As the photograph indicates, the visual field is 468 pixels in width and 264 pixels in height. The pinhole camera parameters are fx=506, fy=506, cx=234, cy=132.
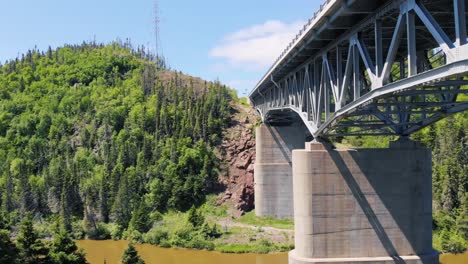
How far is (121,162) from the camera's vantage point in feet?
234

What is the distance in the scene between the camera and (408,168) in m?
27.8

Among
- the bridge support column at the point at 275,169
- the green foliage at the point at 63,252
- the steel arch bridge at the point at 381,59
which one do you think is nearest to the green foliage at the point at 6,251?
the green foliage at the point at 63,252

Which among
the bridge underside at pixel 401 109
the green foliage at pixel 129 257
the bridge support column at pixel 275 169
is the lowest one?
the green foliage at pixel 129 257

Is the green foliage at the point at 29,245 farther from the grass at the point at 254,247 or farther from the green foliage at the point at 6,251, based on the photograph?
the grass at the point at 254,247

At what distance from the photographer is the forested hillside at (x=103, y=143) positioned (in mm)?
61719

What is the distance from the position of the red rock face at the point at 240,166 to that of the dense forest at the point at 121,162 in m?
2.05

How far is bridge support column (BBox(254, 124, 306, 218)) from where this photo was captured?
5241 centimetres

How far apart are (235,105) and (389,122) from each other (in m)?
64.2

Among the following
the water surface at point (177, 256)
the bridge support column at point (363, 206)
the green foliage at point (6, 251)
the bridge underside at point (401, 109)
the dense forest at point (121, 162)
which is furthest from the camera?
the dense forest at point (121, 162)

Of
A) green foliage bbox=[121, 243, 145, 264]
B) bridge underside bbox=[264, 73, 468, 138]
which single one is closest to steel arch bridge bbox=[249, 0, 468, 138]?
bridge underside bbox=[264, 73, 468, 138]

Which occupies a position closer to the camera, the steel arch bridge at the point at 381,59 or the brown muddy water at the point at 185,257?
the steel arch bridge at the point at 381,59

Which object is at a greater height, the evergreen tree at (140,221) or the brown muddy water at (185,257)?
the evergreen tree at (140,221)

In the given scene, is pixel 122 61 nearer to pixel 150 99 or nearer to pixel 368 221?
pixel 150 99

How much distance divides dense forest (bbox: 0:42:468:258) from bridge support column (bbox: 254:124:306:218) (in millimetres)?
6624
